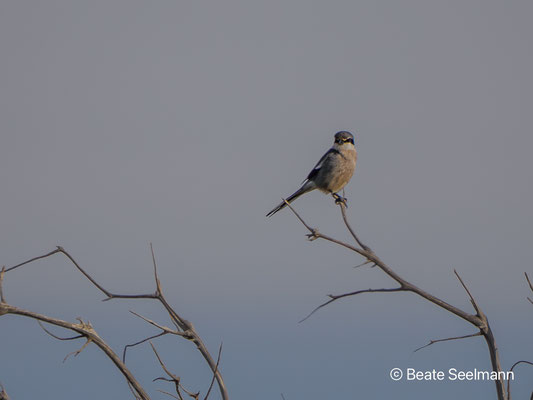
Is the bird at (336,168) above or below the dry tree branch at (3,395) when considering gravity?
above

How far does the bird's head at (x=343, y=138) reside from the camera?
45.8ft

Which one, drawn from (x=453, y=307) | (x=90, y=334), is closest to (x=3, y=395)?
(x=90, y=334)

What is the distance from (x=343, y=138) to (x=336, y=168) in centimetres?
70

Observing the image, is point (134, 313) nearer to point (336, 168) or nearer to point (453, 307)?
point (453, 307)

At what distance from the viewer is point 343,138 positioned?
46.0 feet

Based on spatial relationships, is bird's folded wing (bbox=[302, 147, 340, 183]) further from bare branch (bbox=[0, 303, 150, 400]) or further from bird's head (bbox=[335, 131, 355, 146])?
bare branch (bbox=[0, 303, 150, 400])

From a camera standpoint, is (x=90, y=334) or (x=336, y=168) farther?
(x=336, y=168)

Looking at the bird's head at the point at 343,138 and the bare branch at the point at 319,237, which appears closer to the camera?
the bare branch at the point at 319,237

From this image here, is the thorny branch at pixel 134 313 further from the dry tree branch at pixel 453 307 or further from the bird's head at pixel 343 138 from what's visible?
the bird's head at pixel 343 138

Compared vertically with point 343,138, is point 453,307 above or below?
below

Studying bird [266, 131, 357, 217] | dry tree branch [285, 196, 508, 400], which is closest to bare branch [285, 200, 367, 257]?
dry tree branch [285, 196, 508, 400]

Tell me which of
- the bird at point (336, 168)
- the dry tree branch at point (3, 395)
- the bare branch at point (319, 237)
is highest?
the bird at point (336, 168)

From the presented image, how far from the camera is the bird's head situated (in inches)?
550

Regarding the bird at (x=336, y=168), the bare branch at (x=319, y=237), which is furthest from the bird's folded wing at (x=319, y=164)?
the bare branch at (x=319, y=237)
